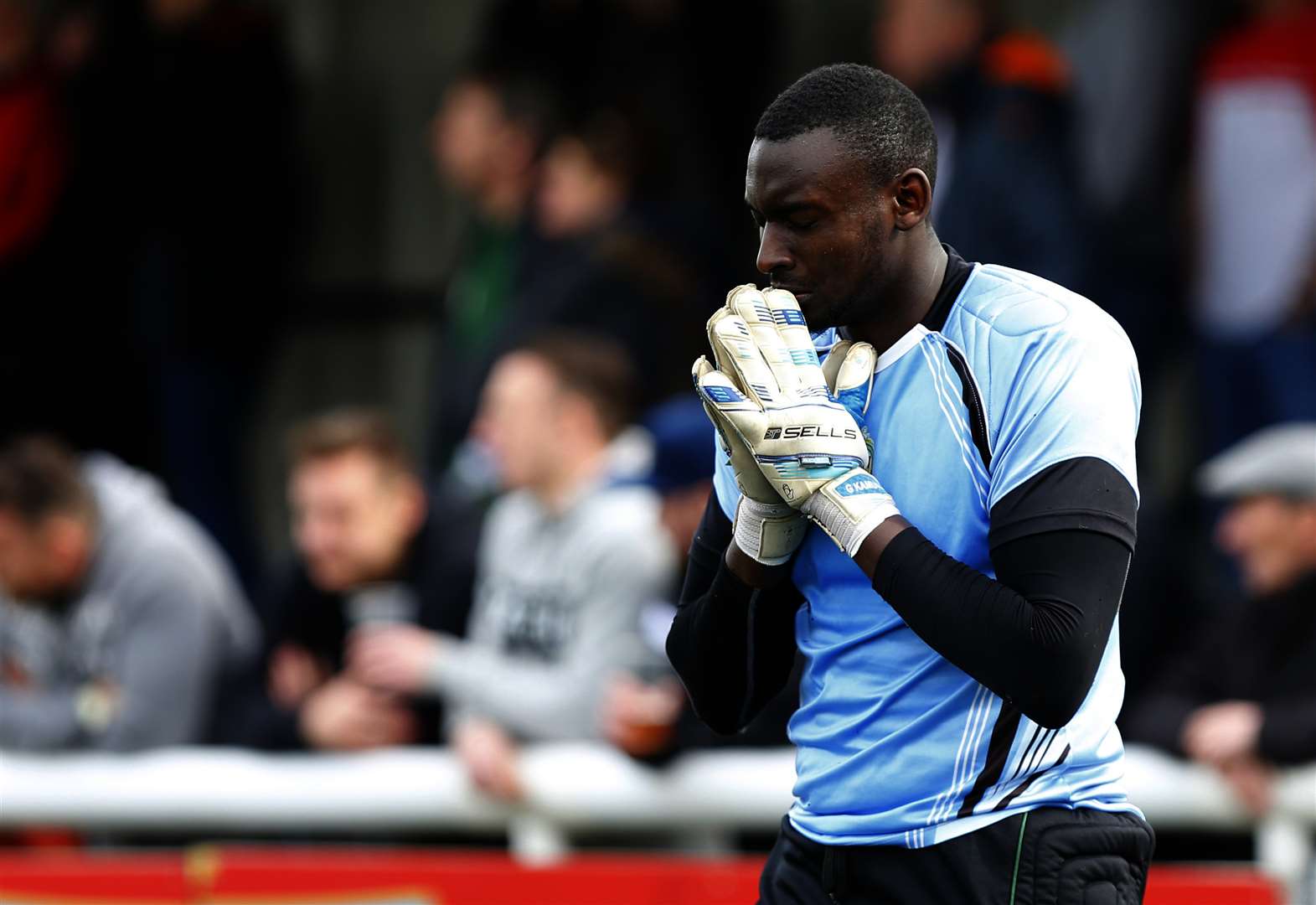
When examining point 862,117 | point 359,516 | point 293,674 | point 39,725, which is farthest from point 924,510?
point 39,725

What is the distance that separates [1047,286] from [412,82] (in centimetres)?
713

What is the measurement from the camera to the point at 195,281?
7.94 meters

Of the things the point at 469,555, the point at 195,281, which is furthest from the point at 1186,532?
the point at 195,281

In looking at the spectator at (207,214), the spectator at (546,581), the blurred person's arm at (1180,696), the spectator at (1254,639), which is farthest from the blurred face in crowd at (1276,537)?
the spectator at (207,214)

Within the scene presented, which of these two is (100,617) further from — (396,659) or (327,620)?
(396,659)

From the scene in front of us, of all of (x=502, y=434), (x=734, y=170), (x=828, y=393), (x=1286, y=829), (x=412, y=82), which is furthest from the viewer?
(x=412, y=82)

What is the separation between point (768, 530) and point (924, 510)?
0.19m

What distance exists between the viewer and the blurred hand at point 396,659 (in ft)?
18.1

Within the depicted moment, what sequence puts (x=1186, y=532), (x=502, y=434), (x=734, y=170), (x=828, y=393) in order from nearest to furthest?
1. (x=828, y=393)
2. (x=502, y=434)
3. (x=1186, y=532)
4. (x=734, y=170)

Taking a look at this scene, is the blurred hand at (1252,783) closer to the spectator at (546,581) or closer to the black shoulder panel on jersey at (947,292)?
the spectator at (546,581)

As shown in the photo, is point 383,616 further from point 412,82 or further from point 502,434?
point 412,82

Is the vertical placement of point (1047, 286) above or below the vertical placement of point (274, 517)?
above

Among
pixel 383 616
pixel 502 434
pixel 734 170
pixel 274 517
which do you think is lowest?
pixel 274 517

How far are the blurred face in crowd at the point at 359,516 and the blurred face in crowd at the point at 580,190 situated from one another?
1.10 meters
